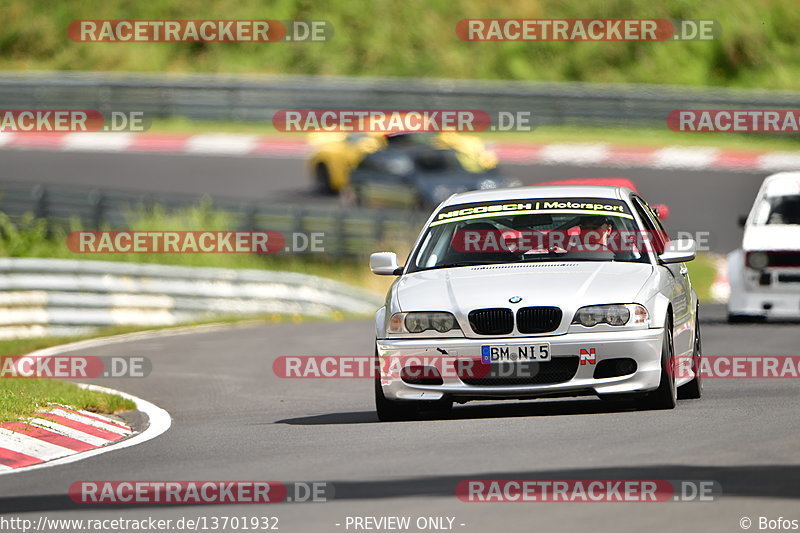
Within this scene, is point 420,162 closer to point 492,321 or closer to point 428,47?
point 428,47

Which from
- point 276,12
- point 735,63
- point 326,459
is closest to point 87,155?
point 276,12

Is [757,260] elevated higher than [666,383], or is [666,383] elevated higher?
[757,260]

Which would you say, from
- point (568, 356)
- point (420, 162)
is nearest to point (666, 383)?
point (568, 356)

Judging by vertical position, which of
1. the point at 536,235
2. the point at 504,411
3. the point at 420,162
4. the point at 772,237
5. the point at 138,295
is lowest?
the point at 504,411

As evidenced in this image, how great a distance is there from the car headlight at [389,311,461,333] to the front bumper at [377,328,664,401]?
0.08m

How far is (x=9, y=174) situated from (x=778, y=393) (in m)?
23.8

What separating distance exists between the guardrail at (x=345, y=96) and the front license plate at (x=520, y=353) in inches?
955

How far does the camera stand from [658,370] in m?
9.95

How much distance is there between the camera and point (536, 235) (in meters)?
11.0

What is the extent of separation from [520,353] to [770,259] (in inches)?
325

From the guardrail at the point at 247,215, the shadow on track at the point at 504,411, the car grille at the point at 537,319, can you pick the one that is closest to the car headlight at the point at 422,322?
the car grille at the point at 537,319

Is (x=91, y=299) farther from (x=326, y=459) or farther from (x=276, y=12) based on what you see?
(x=276, y=12)

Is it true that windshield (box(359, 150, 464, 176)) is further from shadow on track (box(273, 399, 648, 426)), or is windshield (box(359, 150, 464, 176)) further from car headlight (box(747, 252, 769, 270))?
shadow on track (box(273, 399, 648, 426))

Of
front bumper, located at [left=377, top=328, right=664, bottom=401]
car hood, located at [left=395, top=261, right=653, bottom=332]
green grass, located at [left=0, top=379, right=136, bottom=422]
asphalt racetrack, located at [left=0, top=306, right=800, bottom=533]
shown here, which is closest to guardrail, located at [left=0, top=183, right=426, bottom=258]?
green grass, located at [left=0, top=379, right=136, bottom=422]
